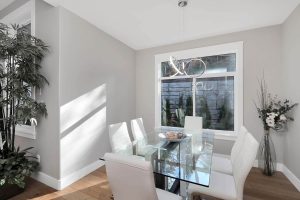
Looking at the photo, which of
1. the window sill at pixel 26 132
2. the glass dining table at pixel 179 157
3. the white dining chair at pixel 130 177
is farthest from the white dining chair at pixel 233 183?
the window sill at pixel 26 132

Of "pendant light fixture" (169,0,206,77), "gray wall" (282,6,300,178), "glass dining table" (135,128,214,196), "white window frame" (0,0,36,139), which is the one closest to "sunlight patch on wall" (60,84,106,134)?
"white window frame" (0,0,36,139)

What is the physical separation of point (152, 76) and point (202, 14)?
1828 millimetres

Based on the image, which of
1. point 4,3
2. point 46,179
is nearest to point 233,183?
point 46,179

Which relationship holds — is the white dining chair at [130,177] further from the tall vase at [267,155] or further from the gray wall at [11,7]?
the gray wall at [11,7]

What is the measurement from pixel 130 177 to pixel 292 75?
286 cm

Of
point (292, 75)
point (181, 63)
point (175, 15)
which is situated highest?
point (175, 15)

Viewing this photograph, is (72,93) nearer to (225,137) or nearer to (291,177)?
(225,137)

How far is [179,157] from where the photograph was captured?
6.32ft

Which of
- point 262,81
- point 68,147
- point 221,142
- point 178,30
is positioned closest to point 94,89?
point 68,147

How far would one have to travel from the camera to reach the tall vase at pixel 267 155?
9.11ft

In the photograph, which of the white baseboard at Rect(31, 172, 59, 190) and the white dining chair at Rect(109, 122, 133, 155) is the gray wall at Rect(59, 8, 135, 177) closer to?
the white baseboard at Rect(31, 172, 59, 190)

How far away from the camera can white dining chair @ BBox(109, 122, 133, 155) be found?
2.14m

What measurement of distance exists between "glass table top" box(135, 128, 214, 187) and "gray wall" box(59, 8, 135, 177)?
1076mm

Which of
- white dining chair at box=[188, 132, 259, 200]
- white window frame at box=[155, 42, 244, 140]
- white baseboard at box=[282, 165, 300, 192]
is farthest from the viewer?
white window frame at box=[155, 42, 244, 140]
